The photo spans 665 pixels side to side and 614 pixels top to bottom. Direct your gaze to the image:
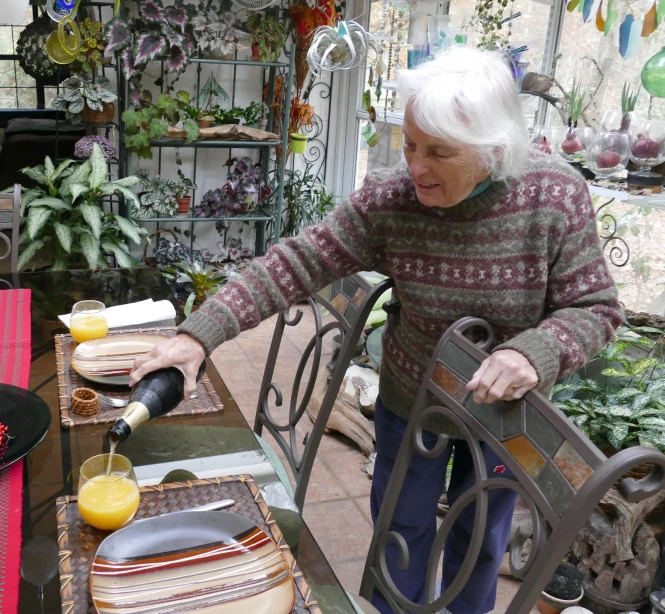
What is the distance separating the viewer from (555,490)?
948 millimetres

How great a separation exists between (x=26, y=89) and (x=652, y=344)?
5.18 metres

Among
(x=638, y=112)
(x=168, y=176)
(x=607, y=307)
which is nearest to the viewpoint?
(x=607, y=307)

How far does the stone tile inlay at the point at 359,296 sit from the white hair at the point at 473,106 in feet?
1.30

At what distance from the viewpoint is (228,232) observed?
15.6ft

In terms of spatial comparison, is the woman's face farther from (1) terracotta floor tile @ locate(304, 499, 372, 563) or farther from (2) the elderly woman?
(1) terracotta floor tile @ locate(304, 499, 372, 563)

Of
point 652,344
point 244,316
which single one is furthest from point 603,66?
point 244,316

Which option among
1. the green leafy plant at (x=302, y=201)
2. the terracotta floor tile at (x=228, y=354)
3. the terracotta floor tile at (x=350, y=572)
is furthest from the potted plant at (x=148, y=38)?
the terracotta floor tile at (x=350, y=572)

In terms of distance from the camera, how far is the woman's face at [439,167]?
1185 millimetres

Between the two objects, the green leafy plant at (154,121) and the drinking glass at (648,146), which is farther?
the green leafy plant at (154,121)

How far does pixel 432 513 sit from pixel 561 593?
695 mm

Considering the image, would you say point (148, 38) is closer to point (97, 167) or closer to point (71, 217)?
point (97, 167)

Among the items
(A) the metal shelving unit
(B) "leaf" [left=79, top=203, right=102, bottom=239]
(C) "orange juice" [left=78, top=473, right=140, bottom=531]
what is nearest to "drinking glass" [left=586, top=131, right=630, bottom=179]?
(C) "orange juice" [left=78, top=473, right=140, bottom=531]

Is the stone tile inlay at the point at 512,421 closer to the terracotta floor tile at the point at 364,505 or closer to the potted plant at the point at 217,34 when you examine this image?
the terracotta floor tile at the point at 364,505

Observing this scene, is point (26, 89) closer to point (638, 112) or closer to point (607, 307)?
point (638, 112)
